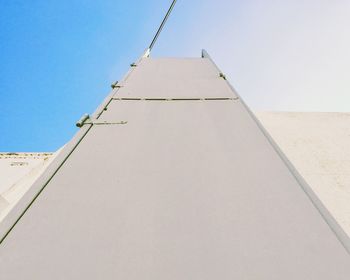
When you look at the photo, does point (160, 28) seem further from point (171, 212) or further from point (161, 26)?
point (171, 212)

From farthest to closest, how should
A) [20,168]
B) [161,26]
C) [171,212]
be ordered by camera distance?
[161,26]
[20,168]
[171,212]

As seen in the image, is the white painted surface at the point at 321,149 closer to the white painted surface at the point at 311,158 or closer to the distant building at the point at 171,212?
the white painted surface at the point at 311,158

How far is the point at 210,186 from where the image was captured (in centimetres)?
97

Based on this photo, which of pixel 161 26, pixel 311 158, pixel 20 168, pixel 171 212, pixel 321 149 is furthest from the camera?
pixel 161 26

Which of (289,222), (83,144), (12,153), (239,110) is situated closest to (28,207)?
(83,144)

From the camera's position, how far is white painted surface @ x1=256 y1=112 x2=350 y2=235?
5.92ft

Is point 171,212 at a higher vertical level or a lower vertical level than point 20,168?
lower

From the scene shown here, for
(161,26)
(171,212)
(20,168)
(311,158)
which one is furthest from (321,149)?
(20,168)

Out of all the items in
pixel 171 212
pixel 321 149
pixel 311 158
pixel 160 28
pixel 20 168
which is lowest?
pixel 171 212

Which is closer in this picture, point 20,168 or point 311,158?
point 311,158

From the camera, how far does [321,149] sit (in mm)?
2490

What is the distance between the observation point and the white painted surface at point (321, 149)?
1.80m

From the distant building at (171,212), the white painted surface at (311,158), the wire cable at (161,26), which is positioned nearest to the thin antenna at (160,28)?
the wire cable at (161,26)

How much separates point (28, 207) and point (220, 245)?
0.59m
